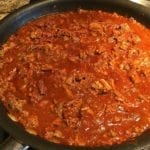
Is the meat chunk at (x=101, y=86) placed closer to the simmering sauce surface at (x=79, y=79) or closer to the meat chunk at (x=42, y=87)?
the simmering sauce surface at (x=79, y=79)

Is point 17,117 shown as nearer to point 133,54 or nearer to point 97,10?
point 133,54

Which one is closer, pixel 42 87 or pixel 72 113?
pixel 72 113

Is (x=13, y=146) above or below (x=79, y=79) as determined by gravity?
below

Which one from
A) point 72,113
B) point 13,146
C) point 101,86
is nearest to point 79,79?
point 101,86

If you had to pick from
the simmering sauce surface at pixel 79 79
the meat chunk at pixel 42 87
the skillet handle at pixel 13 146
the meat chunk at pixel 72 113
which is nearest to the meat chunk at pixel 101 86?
the simmering sauce surface at pixel 79 79

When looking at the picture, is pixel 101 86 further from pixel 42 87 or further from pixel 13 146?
pixel 13 146

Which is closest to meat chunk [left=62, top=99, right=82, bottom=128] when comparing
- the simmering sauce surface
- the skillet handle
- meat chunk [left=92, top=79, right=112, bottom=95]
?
the simmering sauce surface

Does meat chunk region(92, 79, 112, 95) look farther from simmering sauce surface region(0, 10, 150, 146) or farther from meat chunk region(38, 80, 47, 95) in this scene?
meat chunk region(38, 80, 47, 95)

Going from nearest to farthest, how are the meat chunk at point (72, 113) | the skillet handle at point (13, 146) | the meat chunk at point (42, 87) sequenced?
the skillet handle at point (13, 146) → the meat chunk at point (72, 113) → the meat chunk at point (42, 87)

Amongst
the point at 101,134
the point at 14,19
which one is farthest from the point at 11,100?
the point at 14,19
